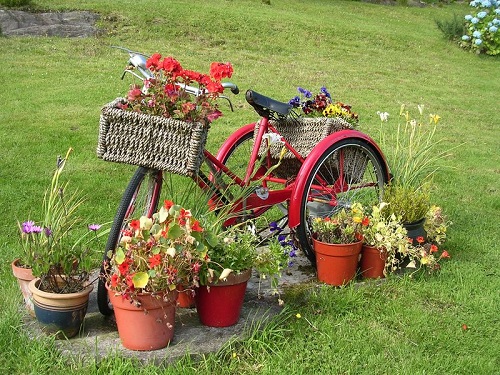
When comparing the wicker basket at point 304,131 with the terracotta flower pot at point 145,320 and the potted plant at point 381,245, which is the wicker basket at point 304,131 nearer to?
the potted plant at point 381,245

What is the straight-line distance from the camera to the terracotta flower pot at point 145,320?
3.12 meters

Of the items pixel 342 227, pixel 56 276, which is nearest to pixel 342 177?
pixel 342 227

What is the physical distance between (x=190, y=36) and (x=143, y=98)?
10.9 metres

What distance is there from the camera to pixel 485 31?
16016 millimetres

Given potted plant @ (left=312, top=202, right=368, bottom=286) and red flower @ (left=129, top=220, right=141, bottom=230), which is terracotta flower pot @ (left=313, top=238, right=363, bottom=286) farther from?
red flower @ (left=129, top=220, right=141, bottom=230)

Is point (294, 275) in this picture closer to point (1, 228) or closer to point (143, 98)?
point (143, 98)

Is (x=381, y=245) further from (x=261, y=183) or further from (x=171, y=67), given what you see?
(x=171, y=67)

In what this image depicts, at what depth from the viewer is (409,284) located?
4.21 meters

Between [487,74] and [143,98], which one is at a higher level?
[143,98]

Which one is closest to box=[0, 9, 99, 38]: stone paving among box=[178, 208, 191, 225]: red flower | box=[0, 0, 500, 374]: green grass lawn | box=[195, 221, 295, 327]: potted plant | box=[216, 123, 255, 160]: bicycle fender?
box=[0, 0, 500, 374]: green grass lawn

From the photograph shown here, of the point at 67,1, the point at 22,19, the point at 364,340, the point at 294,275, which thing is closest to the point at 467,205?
the point at 294,275

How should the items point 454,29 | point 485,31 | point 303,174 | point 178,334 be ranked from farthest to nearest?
1. point 454,29
2. point 485,31
3. point 303,174
4. point 178,334

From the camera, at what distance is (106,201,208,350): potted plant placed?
3051 mm

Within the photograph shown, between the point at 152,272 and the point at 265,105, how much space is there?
62.5 inches
